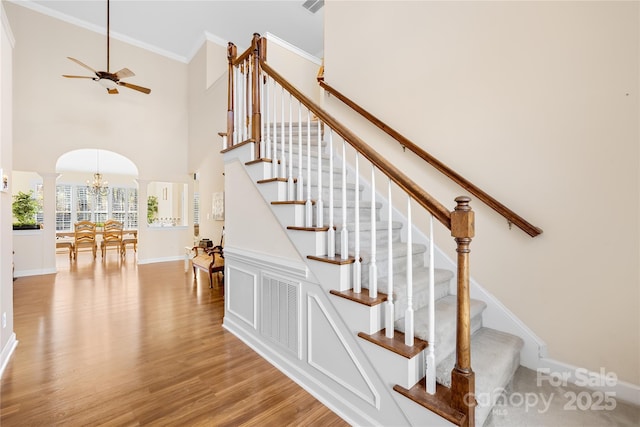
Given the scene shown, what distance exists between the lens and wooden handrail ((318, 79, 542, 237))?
2043mm

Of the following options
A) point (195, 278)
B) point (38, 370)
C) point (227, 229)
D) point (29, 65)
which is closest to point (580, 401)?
point (227, 229)

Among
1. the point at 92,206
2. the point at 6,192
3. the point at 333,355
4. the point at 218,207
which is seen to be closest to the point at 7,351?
the point at 6,192

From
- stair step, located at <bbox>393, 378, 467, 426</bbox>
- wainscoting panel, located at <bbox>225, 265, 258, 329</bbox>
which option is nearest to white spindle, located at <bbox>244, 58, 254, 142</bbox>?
wainscoting panel, located at <bbox>225, 265, 258, 329</bbox>

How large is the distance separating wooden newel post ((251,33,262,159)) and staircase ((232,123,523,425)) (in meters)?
0.24

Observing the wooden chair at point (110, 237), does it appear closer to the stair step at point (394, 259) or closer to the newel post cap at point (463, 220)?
the stair step at point (394, 259)

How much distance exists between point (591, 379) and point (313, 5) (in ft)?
24.0

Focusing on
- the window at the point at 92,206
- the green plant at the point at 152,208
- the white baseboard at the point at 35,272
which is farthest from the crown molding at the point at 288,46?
the window at the point at 92,206

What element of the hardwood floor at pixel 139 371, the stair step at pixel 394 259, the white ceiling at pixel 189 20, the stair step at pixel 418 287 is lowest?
the hardwood floor at pixel 139 371

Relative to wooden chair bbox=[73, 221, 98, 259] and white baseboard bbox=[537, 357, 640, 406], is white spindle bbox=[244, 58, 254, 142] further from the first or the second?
wooden chair bbox=[73, 221, 98, 259]

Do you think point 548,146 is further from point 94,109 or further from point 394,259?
point 94,109

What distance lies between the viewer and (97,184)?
830 cm

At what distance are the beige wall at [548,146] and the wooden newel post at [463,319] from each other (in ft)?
3.79

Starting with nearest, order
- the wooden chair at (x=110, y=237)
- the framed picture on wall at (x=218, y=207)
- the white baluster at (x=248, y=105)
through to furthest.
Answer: the white baluster at (x=248, y=105), the framed picture on wall at (x=218, y=207), the wooden chair at (x=110, y=237)

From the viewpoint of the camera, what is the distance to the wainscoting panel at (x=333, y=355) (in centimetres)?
178
